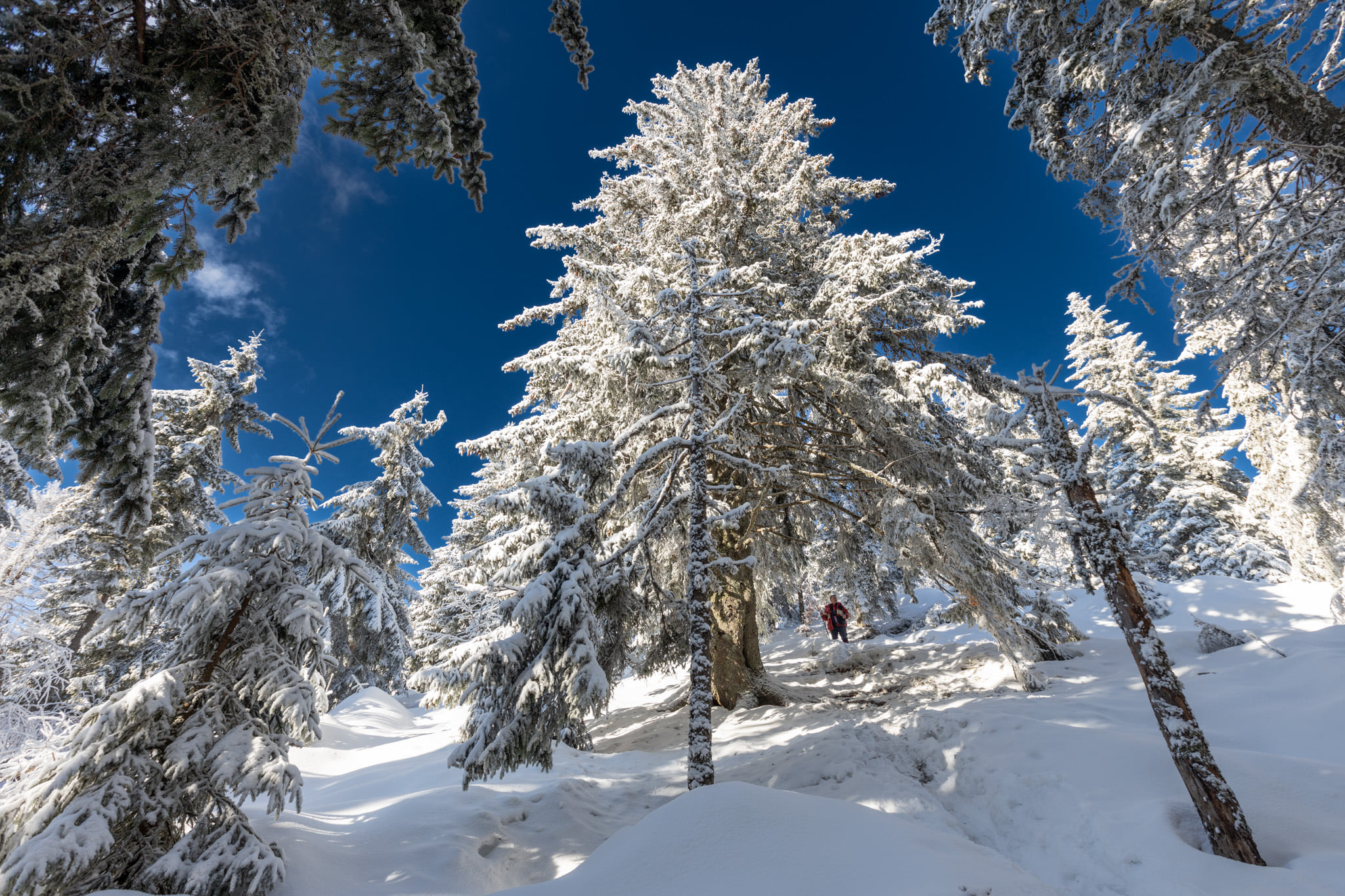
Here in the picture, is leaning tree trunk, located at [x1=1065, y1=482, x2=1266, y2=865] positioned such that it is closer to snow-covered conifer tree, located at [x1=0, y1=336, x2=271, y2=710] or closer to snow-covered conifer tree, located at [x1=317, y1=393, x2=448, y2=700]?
snow-covered conifer tree, located at [x1=0, y1=336, x2=271, y2=710]

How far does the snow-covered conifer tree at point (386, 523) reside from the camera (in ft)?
61.3

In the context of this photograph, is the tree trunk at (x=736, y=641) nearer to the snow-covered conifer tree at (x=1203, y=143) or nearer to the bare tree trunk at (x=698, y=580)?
the bare tree trunk at (x=698, y=580)

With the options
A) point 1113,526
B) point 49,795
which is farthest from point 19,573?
point 1113,526

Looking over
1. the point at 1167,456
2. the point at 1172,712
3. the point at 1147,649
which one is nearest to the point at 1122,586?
the point at 1147,649

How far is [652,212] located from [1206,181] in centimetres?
1143

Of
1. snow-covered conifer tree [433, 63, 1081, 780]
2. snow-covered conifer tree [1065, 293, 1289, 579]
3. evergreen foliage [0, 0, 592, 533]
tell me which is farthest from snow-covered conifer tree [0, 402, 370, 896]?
snow-covered conifer tree [1065, 293, 1289, 579]

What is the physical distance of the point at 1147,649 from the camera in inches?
216

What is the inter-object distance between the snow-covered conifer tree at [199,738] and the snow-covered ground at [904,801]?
2.77 ft

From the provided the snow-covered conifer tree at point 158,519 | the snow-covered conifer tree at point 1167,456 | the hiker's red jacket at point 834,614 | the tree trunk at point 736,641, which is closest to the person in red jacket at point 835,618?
the hiker's red jacket at point 834,614

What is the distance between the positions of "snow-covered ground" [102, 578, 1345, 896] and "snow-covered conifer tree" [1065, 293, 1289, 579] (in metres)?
12.4

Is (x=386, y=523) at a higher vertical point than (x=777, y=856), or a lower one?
higher

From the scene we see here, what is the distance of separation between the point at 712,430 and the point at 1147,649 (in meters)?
5.47

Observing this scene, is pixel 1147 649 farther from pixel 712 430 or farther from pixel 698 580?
pixel 712 430

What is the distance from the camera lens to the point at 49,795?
4.01 metres
